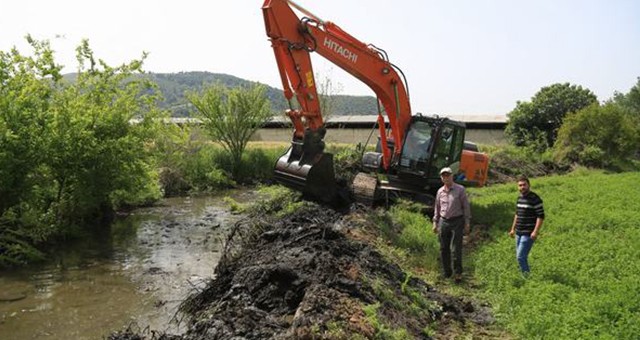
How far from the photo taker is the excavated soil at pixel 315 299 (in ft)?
18.6

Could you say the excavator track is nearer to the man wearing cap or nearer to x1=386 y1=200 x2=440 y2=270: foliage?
x1=386 y1=200 x2=440 y2=270: foliage

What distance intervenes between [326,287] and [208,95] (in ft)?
68.1

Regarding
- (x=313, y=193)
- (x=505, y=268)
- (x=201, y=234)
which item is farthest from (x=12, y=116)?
(x=505, y=268)

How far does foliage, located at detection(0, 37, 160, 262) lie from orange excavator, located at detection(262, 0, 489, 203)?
4164 mm

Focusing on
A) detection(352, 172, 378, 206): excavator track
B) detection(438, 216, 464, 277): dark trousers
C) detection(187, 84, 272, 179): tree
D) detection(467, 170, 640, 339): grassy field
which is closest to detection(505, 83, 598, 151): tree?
detection(187, 84, 272, 179): tree

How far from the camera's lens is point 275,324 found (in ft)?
19.1

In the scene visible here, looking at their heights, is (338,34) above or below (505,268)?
above

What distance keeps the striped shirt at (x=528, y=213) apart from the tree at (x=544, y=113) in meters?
26.0

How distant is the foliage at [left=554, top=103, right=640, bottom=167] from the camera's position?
27875 millimetres

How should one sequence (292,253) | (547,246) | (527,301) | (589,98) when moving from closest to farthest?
1. (527,301)
2. (292,253)
3. (547,246)
4. (589,98)

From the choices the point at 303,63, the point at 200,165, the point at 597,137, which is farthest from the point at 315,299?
the point at 597,137

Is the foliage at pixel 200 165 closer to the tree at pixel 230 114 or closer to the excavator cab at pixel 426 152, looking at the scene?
the tree at pixel 230 114

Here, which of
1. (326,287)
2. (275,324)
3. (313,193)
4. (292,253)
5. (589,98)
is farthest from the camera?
(589,98)

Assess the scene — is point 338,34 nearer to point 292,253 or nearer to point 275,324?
point 292,253
